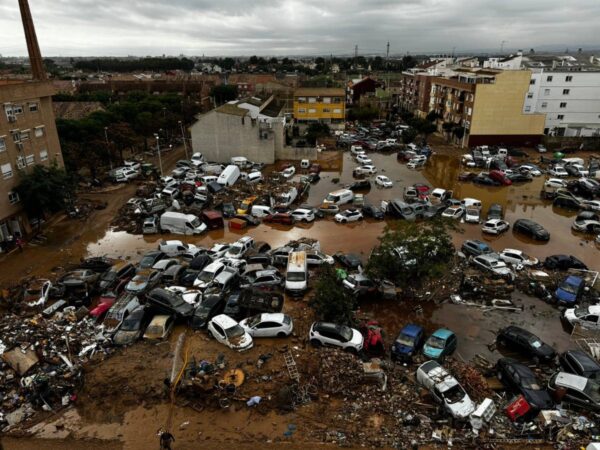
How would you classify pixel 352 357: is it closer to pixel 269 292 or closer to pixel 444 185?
pixel 269 292

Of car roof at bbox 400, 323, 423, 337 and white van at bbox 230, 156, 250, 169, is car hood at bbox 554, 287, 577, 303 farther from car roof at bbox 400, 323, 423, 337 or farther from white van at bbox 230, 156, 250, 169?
white van at bbox 230, 156, 250, 169

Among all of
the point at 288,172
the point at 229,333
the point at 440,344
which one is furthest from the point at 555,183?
the point at 229,333

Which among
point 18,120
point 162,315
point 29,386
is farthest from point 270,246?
point 18,120

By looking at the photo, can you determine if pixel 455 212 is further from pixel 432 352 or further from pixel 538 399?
pixel 538 399

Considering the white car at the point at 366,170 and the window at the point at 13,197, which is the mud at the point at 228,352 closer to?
the window at the point at 13,197

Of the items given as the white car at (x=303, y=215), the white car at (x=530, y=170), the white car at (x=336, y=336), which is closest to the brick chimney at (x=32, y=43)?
the white car at (x=303, y=215)

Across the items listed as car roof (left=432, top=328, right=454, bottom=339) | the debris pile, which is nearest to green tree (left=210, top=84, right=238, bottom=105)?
the debris pile

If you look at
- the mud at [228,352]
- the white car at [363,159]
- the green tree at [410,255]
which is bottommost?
the mud at [228,352]
